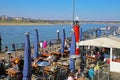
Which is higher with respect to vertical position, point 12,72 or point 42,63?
point 42,63

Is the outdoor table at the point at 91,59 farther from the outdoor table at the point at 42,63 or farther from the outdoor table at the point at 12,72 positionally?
the outdoor table at the point at 12,72

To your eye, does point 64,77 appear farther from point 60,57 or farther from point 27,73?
point 60,57

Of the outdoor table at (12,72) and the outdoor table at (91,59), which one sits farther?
the outdoor table at (91,59)

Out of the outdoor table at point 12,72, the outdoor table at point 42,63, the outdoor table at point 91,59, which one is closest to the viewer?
the outdoor table at point 12,72

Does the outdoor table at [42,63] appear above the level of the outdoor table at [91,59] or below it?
above

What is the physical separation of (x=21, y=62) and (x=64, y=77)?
3203 millimetres

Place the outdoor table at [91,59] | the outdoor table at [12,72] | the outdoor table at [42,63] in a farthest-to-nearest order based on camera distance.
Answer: the outdoor table at [91,59] → the outdoor table at [42,63] → the outdoor table at [12,72]

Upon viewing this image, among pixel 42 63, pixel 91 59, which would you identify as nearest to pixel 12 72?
pixel 42 63

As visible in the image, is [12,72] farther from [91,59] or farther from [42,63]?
[91,59]

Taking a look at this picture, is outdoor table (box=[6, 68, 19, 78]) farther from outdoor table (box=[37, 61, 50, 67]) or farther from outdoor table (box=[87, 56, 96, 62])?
outdoor table (box=[87, 56, 96, 62])

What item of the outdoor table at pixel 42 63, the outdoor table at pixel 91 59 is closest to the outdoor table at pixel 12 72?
the outdoor table at pixel 42 63

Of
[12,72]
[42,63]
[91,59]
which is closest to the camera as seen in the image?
[12,72]

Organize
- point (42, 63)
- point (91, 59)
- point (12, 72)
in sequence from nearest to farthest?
point (12, 72) < point (42, 63) < point (91, 59)

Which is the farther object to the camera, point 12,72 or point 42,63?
point 42,63
